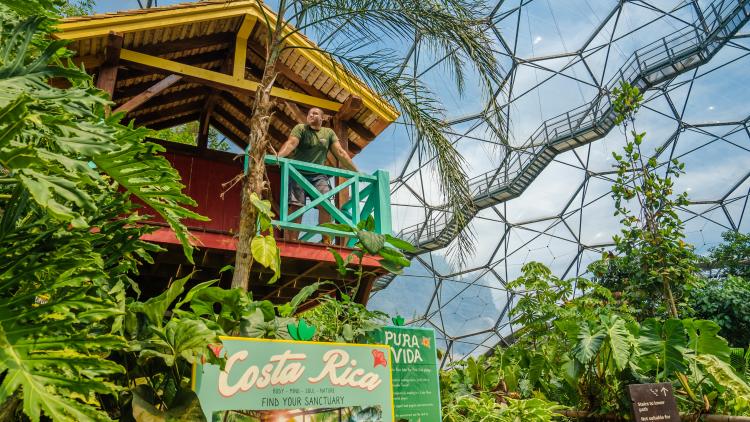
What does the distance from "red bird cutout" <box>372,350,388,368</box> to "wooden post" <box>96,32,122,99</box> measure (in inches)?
186

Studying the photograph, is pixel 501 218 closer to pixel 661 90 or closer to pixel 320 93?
pixel 661 90

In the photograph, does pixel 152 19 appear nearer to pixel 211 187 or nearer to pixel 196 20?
pixel 196 20

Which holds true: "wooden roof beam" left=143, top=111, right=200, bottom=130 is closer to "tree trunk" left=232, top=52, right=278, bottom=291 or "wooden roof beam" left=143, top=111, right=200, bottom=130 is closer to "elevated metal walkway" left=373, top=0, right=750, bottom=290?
"tree trunk" left=232, top=52, right=278, bottom=291

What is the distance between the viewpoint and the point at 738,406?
4.89 m

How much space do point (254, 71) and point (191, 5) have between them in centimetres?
189

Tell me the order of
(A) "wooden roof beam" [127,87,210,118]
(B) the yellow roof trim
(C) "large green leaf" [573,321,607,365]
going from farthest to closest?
1. (A) "wooden roof beam" [127,87,210,118]
2. (B) the yellow roof trim
3. (C) "large green leaf" [573,321,607,365]

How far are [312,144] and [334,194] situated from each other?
66cm

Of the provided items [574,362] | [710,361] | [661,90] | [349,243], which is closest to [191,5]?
[349,243]

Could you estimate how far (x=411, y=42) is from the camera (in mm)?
4691

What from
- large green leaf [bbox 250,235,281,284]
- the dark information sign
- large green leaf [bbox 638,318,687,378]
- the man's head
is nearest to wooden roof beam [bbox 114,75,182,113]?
the man's head

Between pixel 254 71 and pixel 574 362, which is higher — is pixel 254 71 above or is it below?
above

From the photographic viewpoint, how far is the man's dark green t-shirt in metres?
5.91

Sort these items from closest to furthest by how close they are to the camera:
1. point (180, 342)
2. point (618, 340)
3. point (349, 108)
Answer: point (180, 342), point (618, 340), point (349, 108)

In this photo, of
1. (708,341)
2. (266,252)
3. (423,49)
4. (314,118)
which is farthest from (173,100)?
(708,341)
